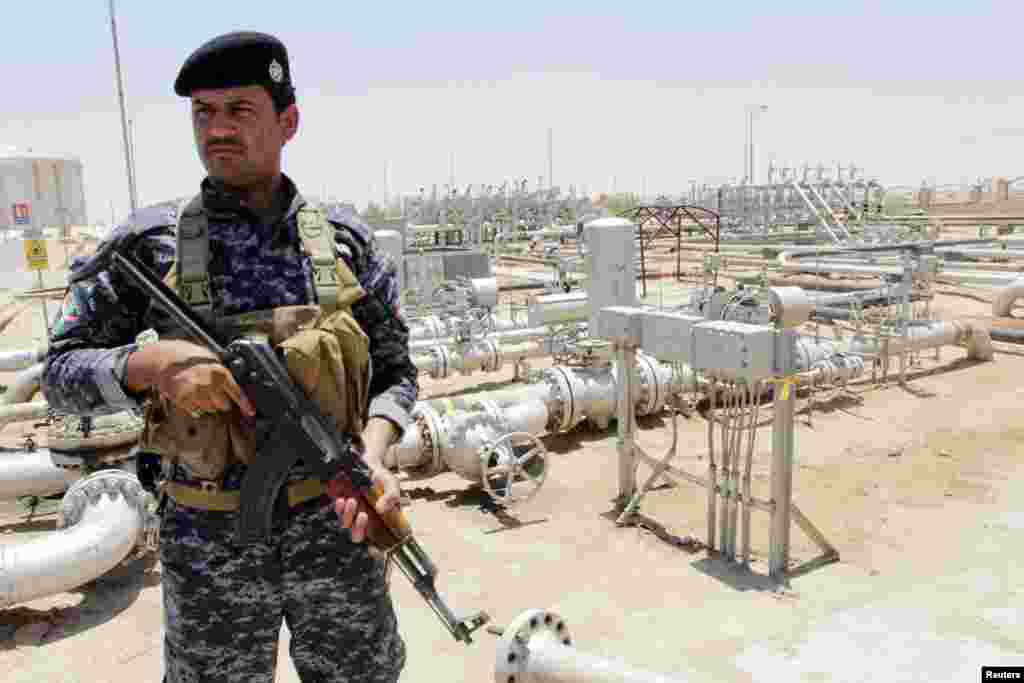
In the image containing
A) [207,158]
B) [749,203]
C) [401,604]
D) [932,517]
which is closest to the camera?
[207,158]

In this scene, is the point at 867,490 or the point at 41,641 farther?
the point at 867,490

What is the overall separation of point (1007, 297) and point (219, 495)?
1159 cm

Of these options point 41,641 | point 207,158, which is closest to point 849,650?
point 207,158

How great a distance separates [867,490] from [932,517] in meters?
0.56

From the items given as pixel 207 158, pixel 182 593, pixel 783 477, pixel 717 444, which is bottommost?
pixel 717 444

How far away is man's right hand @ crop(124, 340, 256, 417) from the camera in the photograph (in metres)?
1.48

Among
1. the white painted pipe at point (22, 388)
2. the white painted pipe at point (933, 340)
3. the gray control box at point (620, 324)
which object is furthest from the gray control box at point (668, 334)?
the white painted pipe at point (22, 388)

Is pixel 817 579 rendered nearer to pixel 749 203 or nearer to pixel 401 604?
pixel 401 604

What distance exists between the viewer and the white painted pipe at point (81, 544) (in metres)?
3.63

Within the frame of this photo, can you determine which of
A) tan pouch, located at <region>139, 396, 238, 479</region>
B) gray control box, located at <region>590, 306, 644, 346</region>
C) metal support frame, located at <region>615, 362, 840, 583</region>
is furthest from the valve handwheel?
tan pouch, located at <region>139, 396, 238, 479</region>

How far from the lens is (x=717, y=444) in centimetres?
683

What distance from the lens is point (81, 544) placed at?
382 cm

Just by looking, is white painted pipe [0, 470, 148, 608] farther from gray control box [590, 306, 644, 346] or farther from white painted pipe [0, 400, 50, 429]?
white painted pipe [0, 400, 50, 429]

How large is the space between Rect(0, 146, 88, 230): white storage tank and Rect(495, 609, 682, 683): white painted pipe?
5646 centimetres
